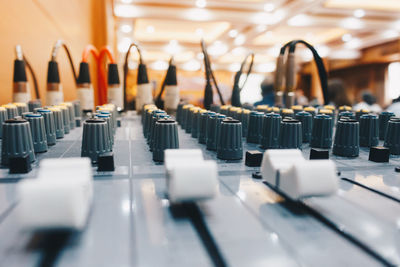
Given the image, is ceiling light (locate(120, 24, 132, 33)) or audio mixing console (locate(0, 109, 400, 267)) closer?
audio mixing console (locate(0, 109, 400, 267))

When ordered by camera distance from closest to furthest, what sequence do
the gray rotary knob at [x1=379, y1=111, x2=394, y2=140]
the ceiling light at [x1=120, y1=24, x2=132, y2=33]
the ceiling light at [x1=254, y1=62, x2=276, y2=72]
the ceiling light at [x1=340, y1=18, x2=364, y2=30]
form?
the gray rotary knob at [x1=379, y1=111, x2=394, y2=140], the ceiling light at [x1=340, y1=18, x2=364, y2=30], the ceiling light at [x1=120, y1=24, x2=132, y2=33], the ceiling light at [x1=254, y1=62, x2=276, y2=72]

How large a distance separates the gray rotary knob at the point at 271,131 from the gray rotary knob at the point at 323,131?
101 millimetres

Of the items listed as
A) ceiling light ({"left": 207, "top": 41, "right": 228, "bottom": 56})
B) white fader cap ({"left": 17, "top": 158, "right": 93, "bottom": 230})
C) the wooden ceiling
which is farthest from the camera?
ceiling light ({"left": 207, "top": 41, "right": 228, "bottom": 56})

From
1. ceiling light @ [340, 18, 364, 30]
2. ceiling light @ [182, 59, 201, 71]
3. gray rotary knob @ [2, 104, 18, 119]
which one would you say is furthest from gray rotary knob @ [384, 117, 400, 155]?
ceiling light @ [182, 59, 201, 71]

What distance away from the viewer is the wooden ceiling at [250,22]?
462cm

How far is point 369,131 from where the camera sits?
2.41ft

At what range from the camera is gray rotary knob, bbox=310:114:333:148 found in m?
0.70

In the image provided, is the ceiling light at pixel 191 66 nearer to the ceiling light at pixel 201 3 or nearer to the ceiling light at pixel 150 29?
the ceiling light at pixel 150 29

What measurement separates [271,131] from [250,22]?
503 centimetres

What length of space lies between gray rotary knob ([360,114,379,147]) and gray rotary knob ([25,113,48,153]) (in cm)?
74

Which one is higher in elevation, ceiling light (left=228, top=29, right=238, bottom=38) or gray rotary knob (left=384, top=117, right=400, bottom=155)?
ceiling light (left=228, top=29, right=238, bottom=38)

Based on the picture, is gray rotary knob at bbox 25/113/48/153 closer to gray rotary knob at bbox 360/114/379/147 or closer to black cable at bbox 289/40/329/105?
gray rotary knob at bbox 360/114/379/147

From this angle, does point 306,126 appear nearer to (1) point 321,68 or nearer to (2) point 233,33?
(1) point 321,68

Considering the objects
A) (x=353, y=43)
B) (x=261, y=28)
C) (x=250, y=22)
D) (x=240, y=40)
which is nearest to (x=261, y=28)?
(x=261, y=28)
